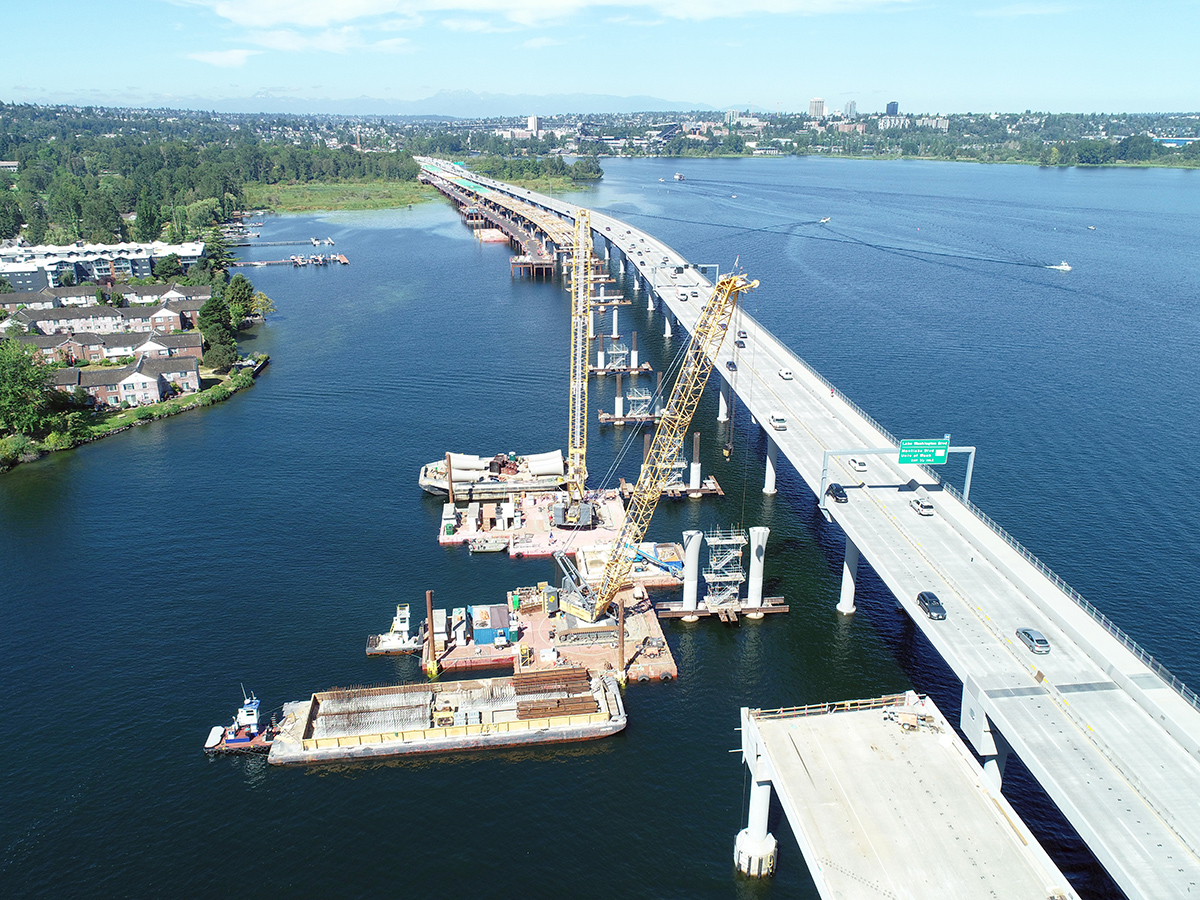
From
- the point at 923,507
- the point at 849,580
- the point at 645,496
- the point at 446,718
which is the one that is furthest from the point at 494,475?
the point at 923,507

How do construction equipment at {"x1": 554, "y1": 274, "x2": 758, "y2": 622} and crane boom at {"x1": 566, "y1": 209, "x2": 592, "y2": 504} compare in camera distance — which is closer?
construction equipment at {"x1": 554, "y1": 274, "x2": 758, "y2": 622}

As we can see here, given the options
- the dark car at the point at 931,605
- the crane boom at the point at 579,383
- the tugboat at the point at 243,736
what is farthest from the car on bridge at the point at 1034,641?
the tugboat at the point at 243,736

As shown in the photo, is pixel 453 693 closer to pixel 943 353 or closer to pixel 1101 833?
pixel 1101 833

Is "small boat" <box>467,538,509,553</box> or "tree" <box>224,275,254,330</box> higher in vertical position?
"tree" <box>224,275,254,330</box>

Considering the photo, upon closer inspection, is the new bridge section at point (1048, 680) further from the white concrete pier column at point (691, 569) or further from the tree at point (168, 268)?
the tree at point (168, 268)

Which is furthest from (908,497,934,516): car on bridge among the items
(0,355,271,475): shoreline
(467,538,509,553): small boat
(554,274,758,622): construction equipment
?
(0,355,271,475): shoreline

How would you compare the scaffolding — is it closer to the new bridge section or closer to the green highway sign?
the new bridge section
